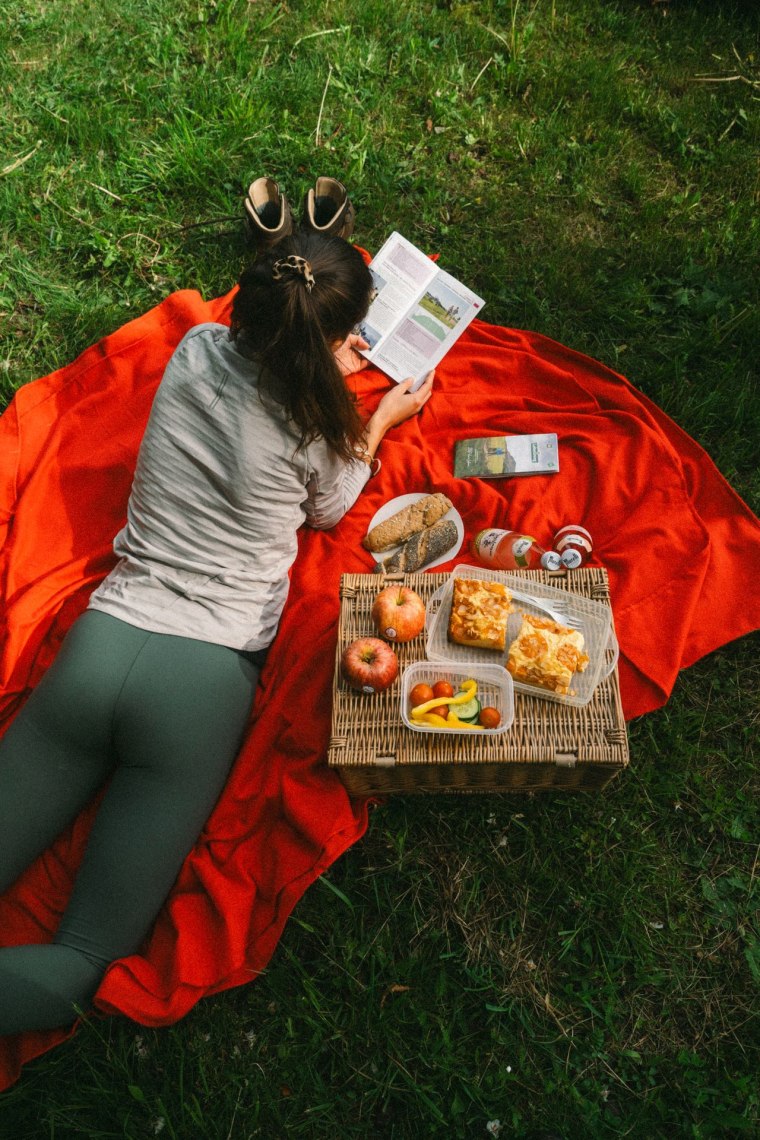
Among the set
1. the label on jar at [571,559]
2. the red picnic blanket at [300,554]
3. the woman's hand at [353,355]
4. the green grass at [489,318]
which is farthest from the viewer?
the woman's hand at [353,355]

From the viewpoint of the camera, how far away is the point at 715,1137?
251 cm

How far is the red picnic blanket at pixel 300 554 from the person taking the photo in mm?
2734

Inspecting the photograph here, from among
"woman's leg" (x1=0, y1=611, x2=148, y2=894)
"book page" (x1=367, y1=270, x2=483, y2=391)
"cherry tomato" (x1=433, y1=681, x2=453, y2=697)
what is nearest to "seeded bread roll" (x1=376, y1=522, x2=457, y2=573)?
"cherry tomato" (x1=433, y1=681, x2=453, y2=697)

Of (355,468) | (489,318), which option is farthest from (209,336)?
(489,318)

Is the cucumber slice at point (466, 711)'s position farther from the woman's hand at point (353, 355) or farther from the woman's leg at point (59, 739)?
the woman's hand at point (353, 355)

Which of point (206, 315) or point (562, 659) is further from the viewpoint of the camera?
point (206, 315)

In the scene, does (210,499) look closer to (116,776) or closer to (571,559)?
(116,776)

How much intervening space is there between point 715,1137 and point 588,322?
11.2ft

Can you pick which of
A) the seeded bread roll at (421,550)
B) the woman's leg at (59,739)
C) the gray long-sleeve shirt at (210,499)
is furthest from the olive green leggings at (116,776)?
the seeded bread roll at (421,550)

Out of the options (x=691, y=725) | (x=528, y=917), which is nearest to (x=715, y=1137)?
(x=528, y=917)

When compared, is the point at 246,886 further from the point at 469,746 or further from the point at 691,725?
the point at 691,725

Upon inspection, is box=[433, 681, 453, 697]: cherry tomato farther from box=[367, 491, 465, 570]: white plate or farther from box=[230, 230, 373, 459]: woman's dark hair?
box=[230, 230, 373, 459]: woman's dark hair

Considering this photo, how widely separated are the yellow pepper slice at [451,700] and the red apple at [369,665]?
14cm

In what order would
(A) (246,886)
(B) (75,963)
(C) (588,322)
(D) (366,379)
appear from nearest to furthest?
(B) (75,963), (A) (246,886), (D) (366,379), (C) (588,322)
